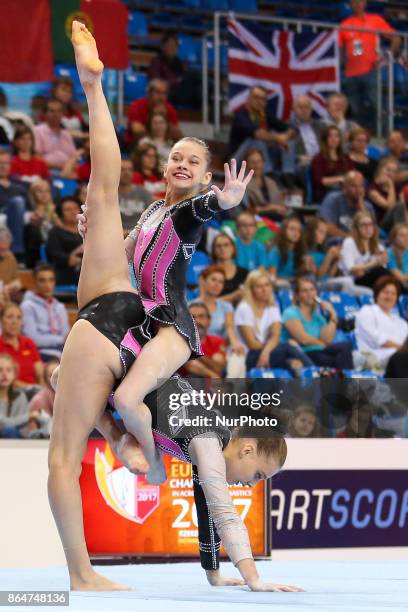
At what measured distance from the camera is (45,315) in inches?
321

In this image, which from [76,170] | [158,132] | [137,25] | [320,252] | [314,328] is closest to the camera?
[314,328]

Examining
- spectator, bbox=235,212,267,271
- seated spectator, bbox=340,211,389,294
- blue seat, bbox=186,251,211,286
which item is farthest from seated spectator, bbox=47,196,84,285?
seated spectator, bbox=340,211,389,294

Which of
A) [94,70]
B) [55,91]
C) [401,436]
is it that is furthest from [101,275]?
[55,91]

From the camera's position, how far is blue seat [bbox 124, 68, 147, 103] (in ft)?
36.4

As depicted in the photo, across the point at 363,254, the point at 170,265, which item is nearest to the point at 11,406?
the point at 170,265

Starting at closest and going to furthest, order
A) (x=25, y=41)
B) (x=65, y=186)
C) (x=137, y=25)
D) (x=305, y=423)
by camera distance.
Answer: (x=305, y=423) → (x=65, y=186) → (x=25, y=41) → (x=137, y=25)

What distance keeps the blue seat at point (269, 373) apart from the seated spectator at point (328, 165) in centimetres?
286

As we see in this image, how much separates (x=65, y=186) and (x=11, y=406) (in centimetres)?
263

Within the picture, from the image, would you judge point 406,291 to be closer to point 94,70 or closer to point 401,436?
point 401,436

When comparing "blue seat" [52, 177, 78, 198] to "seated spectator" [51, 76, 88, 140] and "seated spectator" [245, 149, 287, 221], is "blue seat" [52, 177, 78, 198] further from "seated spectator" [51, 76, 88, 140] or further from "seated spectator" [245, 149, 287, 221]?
"seated spectator" [245, 149, 287, 221]

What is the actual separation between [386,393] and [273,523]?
55.1 inches

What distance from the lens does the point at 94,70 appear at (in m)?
4.05

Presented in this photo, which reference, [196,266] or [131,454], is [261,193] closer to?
[196,266]

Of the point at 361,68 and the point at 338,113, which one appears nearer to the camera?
the point at 338,113
